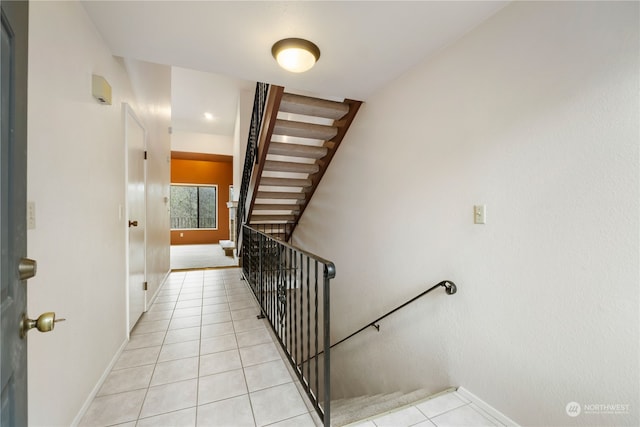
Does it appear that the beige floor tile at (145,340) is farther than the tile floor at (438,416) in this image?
Yes

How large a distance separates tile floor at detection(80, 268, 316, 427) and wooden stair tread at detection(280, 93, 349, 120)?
235 cm

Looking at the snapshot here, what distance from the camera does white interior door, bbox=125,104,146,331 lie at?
2.28 metres

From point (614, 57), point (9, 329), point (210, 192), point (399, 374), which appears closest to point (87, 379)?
point (9, 329)

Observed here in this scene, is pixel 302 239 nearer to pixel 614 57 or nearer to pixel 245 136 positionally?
pixel 245 136

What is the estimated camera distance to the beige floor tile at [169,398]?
150 cm

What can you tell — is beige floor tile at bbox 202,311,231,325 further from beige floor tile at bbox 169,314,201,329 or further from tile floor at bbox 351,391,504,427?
tile floor at bbox 351,391,504,427

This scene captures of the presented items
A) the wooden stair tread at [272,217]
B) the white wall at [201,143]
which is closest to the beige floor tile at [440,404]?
the wooden stair tread at [272,217]

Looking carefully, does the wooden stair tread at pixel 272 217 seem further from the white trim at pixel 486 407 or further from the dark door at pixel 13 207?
the dark door at pixel 13 207

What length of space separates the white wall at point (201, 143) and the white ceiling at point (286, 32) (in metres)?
6.52

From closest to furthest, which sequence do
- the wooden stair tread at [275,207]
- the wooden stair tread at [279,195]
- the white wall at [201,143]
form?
the wooden stair tread at [279,195], the wooden stair tread at [275,207], the white wall at [201,143]

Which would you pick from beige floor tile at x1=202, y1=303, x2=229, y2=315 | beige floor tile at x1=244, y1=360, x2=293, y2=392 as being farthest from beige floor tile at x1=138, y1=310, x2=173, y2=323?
beige floor tile at x1=244, y1=360, x2=293, y2=392

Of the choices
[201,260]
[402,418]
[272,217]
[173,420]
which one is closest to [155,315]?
[173,420]

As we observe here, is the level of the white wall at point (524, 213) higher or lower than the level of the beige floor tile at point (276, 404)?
higher

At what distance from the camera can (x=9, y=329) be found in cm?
67
